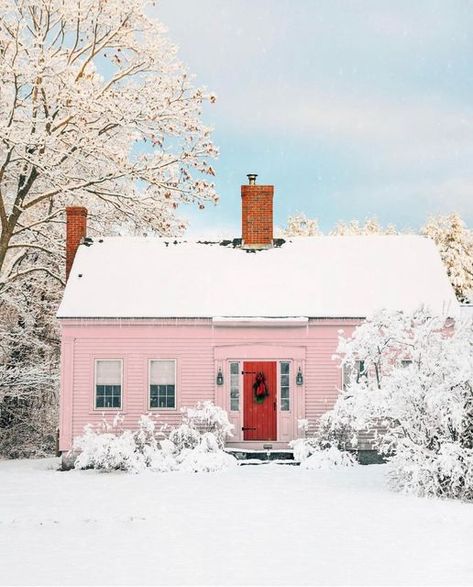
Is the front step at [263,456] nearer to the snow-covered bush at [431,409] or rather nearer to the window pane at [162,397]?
the window pane at [162,397]

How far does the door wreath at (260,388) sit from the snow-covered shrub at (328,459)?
208 cm

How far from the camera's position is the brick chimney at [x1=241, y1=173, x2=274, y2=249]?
24.9m

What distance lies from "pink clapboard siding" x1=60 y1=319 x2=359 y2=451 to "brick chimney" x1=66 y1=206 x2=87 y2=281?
2.99 metres

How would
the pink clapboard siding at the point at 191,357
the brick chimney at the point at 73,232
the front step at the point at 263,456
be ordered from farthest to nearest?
the brick chimney at the point at 73,232 < the pink clapboard siding at the point at 191,357 < the front step at the point at 263,456

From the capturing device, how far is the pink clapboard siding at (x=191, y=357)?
22266mm

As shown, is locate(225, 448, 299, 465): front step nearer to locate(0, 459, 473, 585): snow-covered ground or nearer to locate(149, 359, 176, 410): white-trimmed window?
locate(149, 359, 176, 410): white-trimmed window

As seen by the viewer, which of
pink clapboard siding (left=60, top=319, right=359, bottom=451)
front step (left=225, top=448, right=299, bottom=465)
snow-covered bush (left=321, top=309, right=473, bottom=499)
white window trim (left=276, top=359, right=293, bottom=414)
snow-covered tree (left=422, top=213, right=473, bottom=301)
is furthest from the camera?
snow-covered tree (left=422, top=213, right=473, bottom=301)

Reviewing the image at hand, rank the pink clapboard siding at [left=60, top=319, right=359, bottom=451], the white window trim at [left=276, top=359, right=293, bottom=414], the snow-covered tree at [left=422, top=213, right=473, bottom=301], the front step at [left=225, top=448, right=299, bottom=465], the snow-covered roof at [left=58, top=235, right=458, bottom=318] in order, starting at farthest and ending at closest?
the snow-covered tree at [left=422, top=213, right=473, bottom=301] → the snow-covered roof at [left=58, top=235, right=458, bottom=318] → the white window trim at [left=276, top=359, right=293, bottom=414] → the pink clapboard siding at [left=60, top=319, right=359, bottom=451] → the front step at [left=225, top=448, right=299, bottom=465]

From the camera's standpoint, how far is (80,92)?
24.2 m

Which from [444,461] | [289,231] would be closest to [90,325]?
[444,461]

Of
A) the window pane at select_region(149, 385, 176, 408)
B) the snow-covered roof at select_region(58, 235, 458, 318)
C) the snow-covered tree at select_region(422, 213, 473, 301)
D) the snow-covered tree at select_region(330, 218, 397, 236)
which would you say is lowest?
the window pane at select_region(149, 385, 176, 408)

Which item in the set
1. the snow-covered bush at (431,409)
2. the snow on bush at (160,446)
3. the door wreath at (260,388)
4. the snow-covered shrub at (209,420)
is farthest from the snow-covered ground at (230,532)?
the door wreath at (260,388)

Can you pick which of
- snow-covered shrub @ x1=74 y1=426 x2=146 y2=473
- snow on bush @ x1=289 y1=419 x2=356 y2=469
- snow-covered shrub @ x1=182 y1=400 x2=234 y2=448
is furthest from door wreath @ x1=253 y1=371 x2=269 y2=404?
snow-covered shrub @ x1=74 y1=426 x2=146 y2=473

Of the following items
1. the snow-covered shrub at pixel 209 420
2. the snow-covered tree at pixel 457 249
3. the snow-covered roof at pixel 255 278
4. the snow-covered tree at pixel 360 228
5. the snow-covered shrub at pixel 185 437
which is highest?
the snow-covered tree at pixel 360 228
